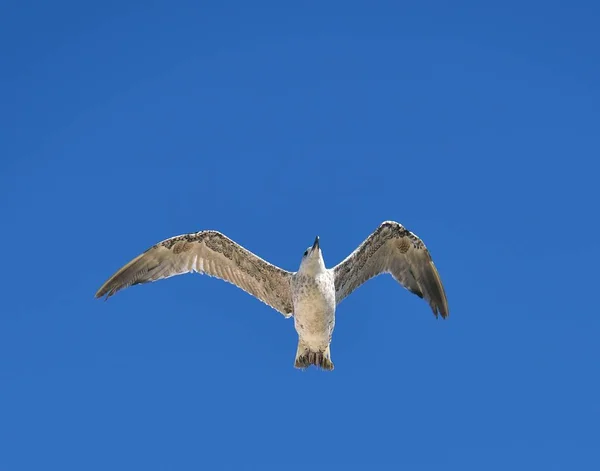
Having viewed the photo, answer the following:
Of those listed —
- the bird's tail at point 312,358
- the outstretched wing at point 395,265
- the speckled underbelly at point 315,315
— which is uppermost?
the outstretched wing at point 395,265

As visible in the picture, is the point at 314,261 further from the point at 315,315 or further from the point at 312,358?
the point at 312,358

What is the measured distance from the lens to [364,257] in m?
14.5

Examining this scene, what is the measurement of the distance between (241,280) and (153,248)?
1.82m

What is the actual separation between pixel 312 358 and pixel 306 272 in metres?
1.76

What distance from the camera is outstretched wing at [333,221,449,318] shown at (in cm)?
1438

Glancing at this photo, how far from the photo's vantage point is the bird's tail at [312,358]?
14.4 metres

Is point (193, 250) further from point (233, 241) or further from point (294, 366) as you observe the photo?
point (294, 366)

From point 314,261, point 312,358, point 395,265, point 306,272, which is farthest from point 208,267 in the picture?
point 395,265

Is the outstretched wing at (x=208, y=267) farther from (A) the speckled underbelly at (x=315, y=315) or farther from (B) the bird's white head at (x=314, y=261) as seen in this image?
(B) the bird's white head at (x=314, y=261)

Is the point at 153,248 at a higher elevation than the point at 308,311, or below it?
higher

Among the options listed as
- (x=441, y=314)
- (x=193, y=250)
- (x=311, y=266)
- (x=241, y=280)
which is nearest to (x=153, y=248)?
(x=193, y=250)

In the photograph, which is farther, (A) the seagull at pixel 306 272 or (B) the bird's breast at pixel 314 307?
(A) the seagull at pixel 306 272

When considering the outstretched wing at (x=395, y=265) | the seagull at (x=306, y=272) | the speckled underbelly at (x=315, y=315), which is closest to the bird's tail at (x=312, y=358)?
the seagull at (x=306, y=272)

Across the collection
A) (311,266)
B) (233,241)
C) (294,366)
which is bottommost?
(294,366)
